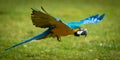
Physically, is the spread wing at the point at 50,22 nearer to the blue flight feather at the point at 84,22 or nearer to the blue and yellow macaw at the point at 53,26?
the blue and yellow macaw at the point at 53,26

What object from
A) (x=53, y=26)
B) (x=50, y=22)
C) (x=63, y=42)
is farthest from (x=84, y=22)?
(x=63, y=42)

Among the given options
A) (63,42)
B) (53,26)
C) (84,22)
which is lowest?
(63,42)

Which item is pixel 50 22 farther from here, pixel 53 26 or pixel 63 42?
pixel 63 42

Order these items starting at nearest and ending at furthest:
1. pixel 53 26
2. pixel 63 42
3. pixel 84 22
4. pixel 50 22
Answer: pixel 50 22 < pixel 53 26 < pixel 84 22 < pixel 63 42

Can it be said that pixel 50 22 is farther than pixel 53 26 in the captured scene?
No

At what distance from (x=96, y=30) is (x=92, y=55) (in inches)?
155

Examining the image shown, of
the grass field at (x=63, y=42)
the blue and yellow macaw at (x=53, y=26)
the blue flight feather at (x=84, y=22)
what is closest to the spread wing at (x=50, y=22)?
the blue and yellow macaw at (x=53, y=26)

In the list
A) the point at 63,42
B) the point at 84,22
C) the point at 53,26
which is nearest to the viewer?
the point at 53,26

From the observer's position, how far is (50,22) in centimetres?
671

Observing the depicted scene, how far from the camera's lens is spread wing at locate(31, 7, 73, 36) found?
6.42 metres

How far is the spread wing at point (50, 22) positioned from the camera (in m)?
6.42

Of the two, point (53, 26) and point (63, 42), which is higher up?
point (53, 26)

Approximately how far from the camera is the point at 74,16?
50.7 ft

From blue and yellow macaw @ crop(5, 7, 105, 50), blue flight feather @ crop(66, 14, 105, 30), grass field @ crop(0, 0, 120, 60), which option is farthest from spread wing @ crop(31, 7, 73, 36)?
grass field @ crop(0, 0, 120, 60)
